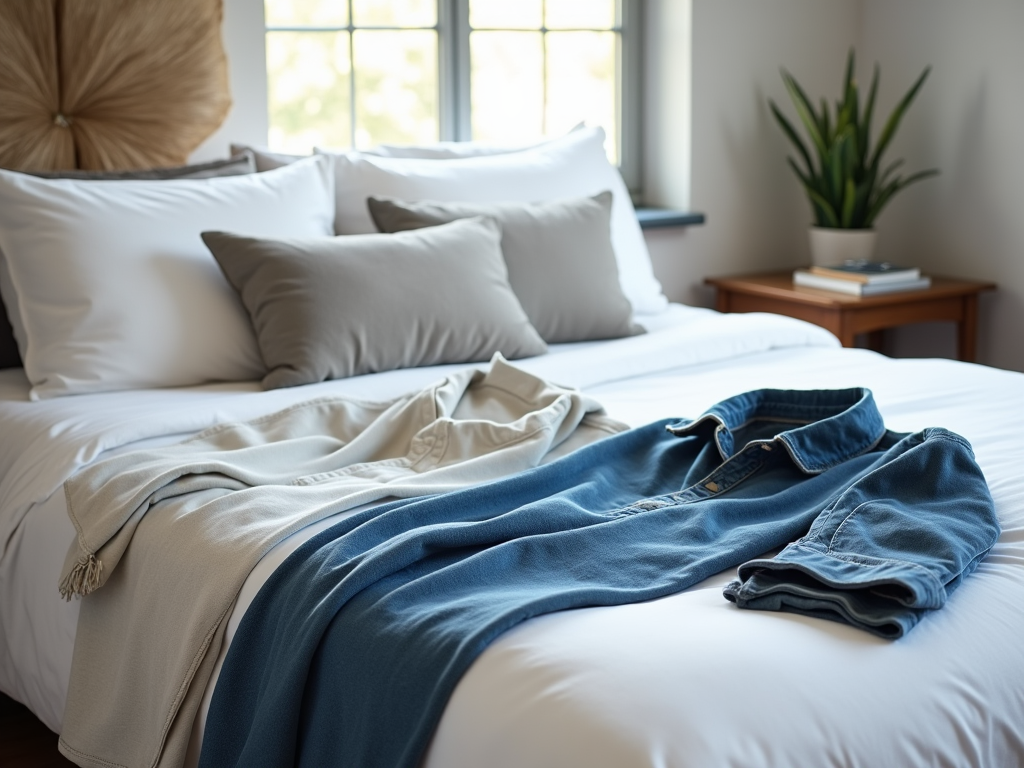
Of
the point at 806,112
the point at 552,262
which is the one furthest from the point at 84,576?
the point at 806,112

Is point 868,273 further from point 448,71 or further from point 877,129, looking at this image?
point 448,71

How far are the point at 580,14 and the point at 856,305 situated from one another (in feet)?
3.98

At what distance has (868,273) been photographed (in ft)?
11.1

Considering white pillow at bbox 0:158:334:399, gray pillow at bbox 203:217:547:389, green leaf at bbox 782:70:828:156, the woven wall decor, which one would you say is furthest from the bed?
green leaf at bbox 782:70:828:156

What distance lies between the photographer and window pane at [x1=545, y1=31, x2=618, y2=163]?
363 centimetres

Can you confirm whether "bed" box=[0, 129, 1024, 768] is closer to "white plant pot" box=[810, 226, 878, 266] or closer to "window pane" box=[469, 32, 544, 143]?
"white plant pot" box=[810, 226, 878, 266]

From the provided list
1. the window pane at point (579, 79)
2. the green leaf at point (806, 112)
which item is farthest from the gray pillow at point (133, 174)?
the green leaf at point (806, 112)

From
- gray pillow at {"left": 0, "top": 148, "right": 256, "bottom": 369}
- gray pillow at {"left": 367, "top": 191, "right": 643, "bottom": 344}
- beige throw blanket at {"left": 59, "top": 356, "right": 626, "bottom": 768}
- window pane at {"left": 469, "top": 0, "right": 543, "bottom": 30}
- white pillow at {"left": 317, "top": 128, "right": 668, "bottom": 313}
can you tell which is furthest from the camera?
window pane at {"left": 469, "top": 0, "right": 543, "bottom": 30}

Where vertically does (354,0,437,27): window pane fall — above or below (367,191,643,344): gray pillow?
above

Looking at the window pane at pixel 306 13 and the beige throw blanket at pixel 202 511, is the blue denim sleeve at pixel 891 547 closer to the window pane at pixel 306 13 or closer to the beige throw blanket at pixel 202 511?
the beige throw blanket at pixel 202 511

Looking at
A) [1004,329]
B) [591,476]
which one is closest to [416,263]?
[591,476]

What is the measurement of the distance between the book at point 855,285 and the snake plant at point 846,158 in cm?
24

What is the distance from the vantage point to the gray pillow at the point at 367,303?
223cm

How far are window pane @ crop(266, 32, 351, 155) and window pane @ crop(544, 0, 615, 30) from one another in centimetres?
67
